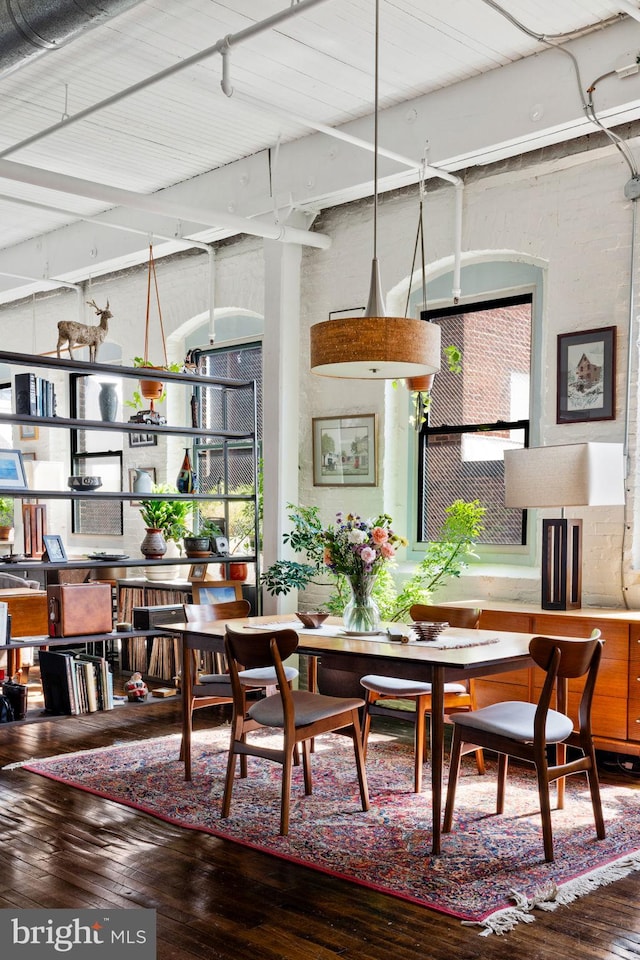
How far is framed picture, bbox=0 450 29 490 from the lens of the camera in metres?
6.31

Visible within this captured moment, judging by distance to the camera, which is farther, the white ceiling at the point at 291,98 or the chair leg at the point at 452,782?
the white ceiling at the point at 291,98

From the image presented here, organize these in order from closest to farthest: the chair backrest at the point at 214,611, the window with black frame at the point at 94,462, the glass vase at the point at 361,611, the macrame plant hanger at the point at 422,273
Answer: the glass vase at the point at 361,611 < the chair backrest at the point at 214,611 < the macrame plant hanger at the point at 422,273 < the window with black frame at the point at 94,462

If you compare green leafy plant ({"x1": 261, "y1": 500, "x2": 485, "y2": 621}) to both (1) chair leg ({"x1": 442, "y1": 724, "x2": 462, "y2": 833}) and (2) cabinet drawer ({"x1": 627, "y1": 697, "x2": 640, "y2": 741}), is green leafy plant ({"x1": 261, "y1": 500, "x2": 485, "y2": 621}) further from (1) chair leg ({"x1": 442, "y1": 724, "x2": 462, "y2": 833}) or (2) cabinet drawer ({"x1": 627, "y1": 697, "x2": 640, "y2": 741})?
(1) chair leg ({"x1": 442, "y1": 724, "x2": 462, "y2": 833})

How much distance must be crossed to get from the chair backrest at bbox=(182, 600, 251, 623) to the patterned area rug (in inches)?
31.6

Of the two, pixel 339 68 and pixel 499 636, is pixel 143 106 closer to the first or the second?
pixel 339 68

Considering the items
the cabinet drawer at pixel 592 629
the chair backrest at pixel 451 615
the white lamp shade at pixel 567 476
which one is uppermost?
the white lamp shade at pixel 567 476

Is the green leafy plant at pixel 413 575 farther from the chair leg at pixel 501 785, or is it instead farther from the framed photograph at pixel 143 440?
→ the framed photograph at pixel 143 440

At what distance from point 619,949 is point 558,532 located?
283 cm

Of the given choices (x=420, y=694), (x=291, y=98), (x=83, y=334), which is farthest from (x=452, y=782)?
(x=83, y=334)

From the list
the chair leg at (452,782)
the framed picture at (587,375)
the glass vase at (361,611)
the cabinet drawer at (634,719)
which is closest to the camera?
the chair leg at (452,782)

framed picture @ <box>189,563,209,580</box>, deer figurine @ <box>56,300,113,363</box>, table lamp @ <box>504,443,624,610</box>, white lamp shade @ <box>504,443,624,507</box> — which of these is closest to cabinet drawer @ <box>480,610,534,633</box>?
table lamp @ <box>504,443,624,610</box>

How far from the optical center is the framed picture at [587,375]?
585 cm

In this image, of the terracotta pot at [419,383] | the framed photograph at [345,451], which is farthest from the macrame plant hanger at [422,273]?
the framed photograph at [345,451]

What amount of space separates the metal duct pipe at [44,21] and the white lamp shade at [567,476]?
313 cm
